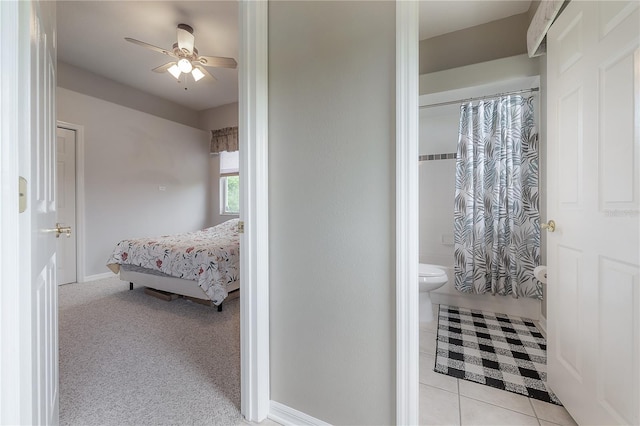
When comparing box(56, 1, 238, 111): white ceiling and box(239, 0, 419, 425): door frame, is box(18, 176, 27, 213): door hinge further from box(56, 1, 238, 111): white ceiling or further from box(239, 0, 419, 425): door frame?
box(56, 1, 238, 111): white ceiling

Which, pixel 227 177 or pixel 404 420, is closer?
pixel 404 420

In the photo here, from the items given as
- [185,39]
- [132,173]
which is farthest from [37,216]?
[132,173]

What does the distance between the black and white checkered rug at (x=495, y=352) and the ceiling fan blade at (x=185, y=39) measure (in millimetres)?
3561

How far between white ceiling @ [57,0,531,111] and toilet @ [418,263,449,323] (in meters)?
2.29

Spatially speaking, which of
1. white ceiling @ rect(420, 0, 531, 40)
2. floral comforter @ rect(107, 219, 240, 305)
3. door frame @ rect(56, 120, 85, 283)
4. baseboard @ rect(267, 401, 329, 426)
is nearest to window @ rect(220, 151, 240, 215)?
floral comforter @ rect(107, 219, 240, 305)

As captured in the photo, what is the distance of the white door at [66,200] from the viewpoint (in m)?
3.48

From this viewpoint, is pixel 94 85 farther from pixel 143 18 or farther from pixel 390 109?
pixel 390 109

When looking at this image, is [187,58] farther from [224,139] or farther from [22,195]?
[22,195]

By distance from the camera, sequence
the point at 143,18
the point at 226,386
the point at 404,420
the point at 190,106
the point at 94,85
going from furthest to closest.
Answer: the point at 190,106 < the point at 94,85 < the point at 143,18 < the point at 226,386 < the point at 404,420

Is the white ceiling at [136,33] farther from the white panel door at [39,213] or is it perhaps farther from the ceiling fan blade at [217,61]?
the white panel door at [39,213]

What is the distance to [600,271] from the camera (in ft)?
3.72

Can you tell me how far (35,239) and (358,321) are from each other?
1.11 m

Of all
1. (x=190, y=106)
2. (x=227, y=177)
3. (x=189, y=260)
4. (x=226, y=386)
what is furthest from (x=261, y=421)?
(x=190, y=106)

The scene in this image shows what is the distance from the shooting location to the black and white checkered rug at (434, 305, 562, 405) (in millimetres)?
1593
